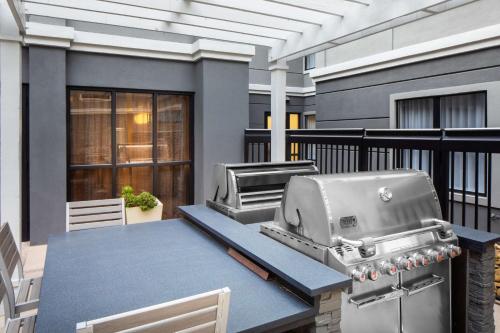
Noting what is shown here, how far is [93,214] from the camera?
11.0 ft

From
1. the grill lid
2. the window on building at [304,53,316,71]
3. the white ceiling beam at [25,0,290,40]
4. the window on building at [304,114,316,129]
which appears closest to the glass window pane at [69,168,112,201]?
the white ceiling beam at [25,0,290,40]

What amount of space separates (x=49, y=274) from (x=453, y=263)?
2.47 m

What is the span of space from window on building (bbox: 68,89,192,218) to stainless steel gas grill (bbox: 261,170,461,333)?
13.1 ft

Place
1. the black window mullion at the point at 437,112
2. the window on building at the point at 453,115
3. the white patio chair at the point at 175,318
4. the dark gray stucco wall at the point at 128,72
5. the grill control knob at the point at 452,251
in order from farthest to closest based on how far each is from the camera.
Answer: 1. the black window mullion at the point at 437,112
2. the dark gray stucco wall at the point at 128,72
3. the window on building at the point at 453,115
4. the grill control knob at the point at 452,251
5. the white patio chair at the point at 175,318

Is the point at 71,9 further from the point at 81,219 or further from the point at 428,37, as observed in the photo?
the point at 428,37

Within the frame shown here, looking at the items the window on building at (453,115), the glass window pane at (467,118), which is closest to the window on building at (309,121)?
the window on building at (453,115)

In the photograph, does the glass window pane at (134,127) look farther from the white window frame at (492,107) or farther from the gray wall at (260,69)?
the white window frame at (492,107)

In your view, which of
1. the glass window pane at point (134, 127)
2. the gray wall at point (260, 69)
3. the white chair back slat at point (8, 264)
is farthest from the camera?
the gray wall at point (260, 69)

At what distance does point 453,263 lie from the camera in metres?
2.54

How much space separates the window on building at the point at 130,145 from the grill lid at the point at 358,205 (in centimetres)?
409

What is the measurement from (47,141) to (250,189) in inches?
130

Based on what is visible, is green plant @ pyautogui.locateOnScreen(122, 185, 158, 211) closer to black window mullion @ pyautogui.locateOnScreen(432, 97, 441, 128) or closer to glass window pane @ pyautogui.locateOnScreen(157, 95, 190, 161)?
glass window pane @ pyautogui.locateOnScreen(157, 95, 190, 161)

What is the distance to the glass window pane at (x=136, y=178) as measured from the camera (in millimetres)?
5918

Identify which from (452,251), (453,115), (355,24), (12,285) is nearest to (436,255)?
(452,251)
